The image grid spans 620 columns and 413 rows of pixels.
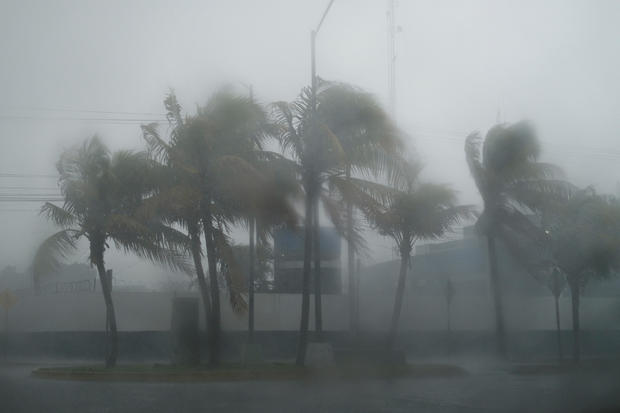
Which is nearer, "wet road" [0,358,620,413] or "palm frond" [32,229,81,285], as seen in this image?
"wet road" [0,358,620,413]

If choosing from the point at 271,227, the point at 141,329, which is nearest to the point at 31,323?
the point at 141,329

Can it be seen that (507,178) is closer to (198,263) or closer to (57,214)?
(198,263)

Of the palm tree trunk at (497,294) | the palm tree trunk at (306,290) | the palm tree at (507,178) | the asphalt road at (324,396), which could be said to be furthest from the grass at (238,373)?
the palm tree at (507,178)

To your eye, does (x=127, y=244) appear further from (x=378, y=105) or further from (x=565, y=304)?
(x=565, y=304)

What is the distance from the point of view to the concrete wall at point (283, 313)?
86.4 ft

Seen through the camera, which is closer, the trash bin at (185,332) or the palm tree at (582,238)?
the trash bin at (185,332)

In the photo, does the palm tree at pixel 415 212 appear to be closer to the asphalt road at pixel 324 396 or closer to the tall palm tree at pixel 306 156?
the tall palm tree at pixel 306 156

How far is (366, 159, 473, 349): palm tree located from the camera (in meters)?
22.4

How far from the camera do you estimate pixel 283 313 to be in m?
27.3

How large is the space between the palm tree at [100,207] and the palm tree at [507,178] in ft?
41.3

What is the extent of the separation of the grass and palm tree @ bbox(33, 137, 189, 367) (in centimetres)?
191

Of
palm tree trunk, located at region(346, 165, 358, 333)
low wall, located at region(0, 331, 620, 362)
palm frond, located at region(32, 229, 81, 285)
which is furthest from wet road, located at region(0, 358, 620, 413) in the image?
low wall, located at region(0, 331, 620, 362)

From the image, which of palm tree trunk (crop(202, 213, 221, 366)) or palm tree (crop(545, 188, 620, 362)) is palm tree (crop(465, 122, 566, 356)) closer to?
palm tree (crop(545, 188, 620, 362))

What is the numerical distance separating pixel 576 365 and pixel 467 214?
263 inches
